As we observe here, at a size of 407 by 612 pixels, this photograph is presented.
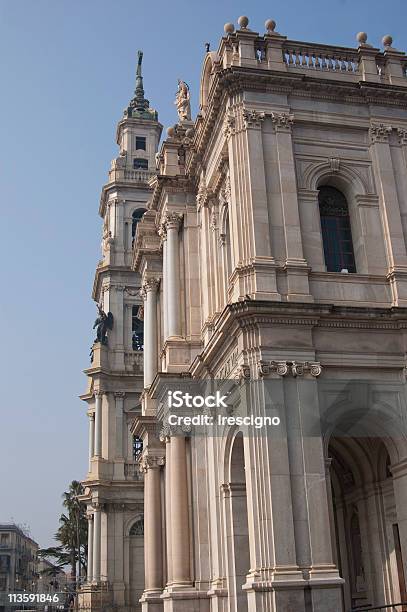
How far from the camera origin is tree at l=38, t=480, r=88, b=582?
74.4 m

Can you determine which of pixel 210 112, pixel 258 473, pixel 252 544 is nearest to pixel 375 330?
pixel 258 473

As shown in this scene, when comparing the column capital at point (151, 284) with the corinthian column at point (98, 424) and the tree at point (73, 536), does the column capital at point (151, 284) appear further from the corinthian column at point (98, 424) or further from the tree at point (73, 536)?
the tree at point (73, 536)

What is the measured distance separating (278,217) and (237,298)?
283cm

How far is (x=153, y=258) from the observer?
117 feet

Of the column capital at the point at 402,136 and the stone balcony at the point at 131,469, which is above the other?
the column capital at the point at 402,136

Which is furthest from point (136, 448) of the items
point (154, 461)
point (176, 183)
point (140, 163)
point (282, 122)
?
point (282, 122)

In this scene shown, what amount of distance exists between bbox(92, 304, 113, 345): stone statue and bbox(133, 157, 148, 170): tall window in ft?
41.0

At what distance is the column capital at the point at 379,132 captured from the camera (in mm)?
25797

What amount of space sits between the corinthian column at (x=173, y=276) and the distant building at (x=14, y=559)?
347 ft

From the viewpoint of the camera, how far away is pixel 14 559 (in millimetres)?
132750

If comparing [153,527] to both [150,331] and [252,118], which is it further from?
[252,118]

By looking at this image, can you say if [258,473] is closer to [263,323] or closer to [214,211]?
[263,323]

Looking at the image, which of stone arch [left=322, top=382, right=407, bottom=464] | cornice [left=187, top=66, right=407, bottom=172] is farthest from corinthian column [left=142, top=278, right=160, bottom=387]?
stone arch [left=322, top=382, right=407, bottom=464]

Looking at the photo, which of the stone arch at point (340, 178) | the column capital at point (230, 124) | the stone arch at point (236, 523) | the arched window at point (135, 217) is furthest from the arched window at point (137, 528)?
the column capital at point (230, 124)
